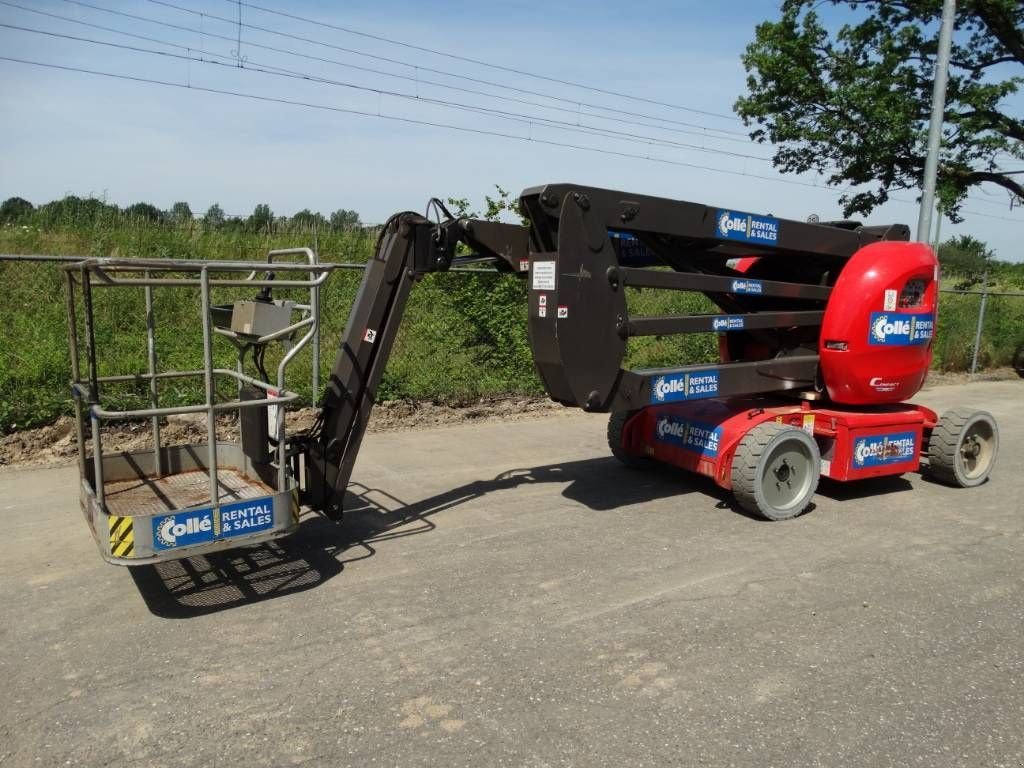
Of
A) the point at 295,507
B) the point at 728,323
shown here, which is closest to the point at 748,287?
the point at 728,323

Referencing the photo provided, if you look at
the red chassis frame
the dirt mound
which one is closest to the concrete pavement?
the red chassis frame

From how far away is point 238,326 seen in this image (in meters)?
4.86

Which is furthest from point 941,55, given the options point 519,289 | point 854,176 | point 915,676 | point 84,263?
point 84,263

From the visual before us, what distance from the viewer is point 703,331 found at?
6.20 metres

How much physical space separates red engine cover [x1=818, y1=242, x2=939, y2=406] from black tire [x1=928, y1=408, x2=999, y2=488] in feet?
2.46

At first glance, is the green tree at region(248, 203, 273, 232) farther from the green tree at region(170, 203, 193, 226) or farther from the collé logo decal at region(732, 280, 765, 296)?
the collé logo decal at region(732, 280, 765, 296)

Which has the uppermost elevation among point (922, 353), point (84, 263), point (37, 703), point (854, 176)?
point (854, 176)

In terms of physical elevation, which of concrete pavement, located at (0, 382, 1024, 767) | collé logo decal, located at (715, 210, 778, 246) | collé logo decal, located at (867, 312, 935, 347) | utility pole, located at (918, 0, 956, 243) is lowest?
concrete pavement, located at (0, 382, 1024, 767)

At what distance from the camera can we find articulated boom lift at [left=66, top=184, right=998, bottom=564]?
5.28 metres

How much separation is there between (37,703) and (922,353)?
271 inches

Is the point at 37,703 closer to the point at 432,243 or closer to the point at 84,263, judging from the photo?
the point at 84,263

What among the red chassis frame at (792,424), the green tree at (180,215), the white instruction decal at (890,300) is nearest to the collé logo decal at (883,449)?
the red chassis frame at (792,424)

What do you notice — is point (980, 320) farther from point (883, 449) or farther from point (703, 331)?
point (703, 331)

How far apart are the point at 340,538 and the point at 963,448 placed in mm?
5797
